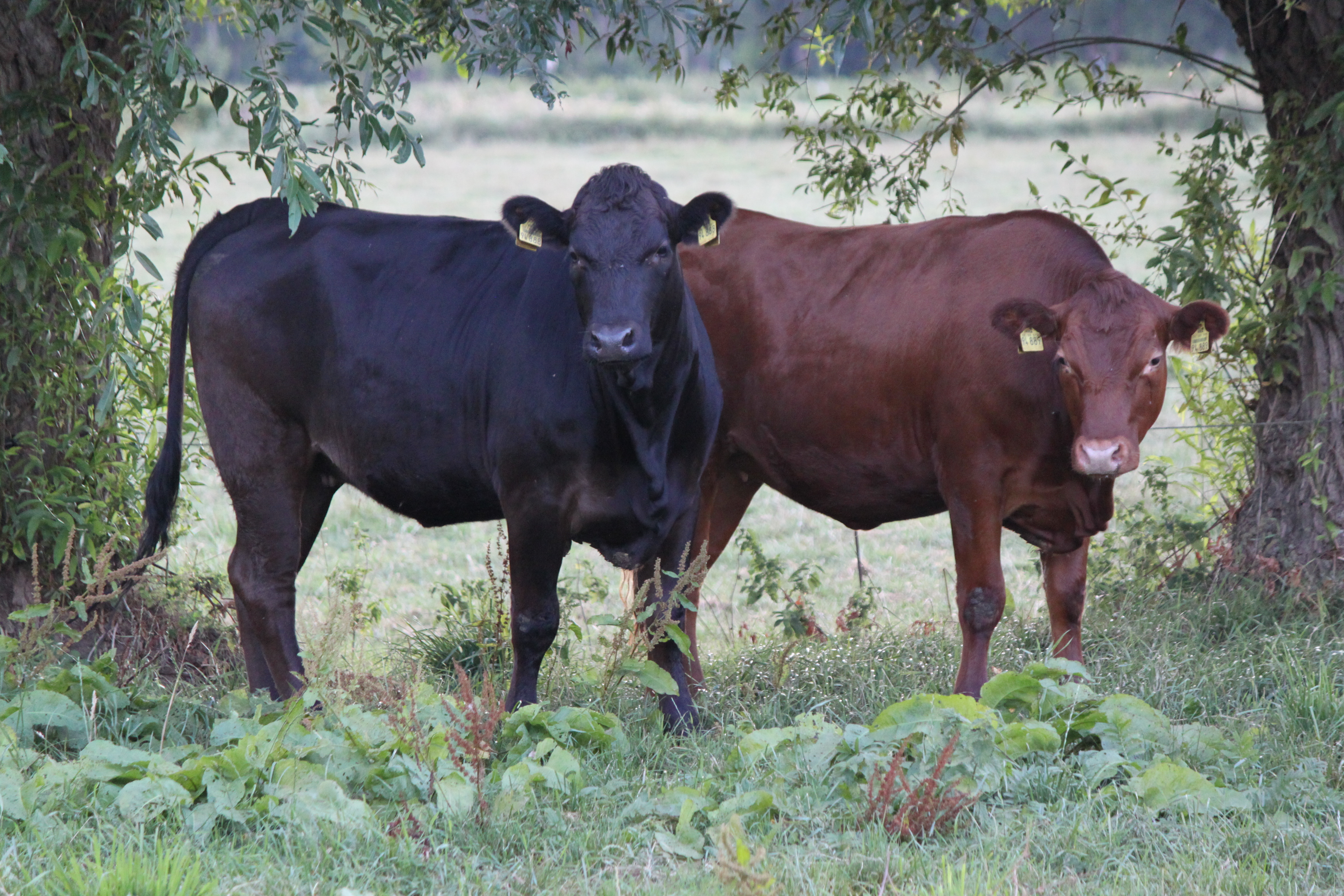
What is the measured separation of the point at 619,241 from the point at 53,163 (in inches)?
99.2

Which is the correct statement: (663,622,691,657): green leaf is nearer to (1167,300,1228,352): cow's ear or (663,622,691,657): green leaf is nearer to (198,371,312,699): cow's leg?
(198,371,312,699): cow's leg

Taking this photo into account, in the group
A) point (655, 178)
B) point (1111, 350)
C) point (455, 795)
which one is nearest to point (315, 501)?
point (455, 795)

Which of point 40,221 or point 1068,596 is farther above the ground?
point 40,221

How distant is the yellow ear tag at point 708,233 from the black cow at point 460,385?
0.03 meters

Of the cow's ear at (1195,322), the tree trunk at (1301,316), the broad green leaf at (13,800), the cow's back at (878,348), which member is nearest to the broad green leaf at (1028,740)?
the cow's back at (878,348)

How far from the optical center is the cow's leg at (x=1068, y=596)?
17.4 ft

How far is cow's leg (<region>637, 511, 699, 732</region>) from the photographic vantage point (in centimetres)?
479

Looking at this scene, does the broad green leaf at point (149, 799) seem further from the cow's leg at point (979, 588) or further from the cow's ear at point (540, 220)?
the cow's leg at point (979, 588)

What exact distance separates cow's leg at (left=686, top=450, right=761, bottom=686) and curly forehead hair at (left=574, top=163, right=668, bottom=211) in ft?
4.81

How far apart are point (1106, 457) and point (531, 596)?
6.62 ft

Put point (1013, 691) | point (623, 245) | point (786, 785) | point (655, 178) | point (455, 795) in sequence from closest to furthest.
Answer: point (455, 795) < point (786, 785) < point (1013, 691) < point (623, 245) < point (655, 178)

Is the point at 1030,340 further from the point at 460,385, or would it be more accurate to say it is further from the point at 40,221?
the point at 40,221

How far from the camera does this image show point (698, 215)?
466 cm

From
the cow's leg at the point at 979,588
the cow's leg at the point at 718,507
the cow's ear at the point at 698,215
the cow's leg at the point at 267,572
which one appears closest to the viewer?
the cow's ear at the point at 698,215
